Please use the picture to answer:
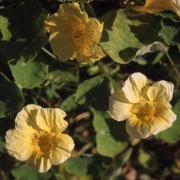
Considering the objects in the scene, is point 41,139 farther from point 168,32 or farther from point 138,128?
point 168,32

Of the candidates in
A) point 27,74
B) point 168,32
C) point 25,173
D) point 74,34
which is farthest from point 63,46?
point 25,173

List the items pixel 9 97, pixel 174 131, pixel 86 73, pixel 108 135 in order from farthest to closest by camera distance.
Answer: pixel 86 73 → pixel 108 135 → pixel 174 131 → pixel 9 97

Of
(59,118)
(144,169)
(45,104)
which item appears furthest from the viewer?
(144,169)

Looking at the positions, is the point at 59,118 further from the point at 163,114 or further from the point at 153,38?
the point at 153,38

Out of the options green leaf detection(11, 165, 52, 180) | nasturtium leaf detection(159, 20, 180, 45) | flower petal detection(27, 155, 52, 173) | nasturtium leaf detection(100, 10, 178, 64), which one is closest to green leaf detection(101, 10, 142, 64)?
nasturtium leaf detection(100, 10, 178, 64)

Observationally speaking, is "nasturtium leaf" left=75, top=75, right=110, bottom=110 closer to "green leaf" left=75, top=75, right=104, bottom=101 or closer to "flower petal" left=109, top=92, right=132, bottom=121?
"green leaf" left=75, top=75, right=104, bottom=101

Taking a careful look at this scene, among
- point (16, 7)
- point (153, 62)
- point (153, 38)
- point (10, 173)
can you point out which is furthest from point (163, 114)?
point (10, 173)

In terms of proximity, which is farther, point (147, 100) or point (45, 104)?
point (45, 104)
